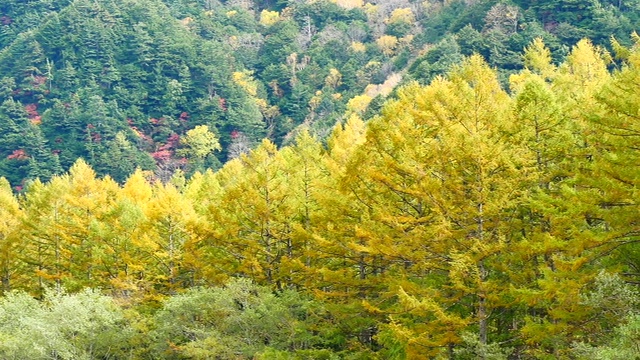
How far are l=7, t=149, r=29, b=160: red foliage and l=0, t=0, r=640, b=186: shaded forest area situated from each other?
185 mm

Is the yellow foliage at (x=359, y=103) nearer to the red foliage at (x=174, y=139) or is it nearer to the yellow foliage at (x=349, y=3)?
the red foliage at (x=174, y=139)

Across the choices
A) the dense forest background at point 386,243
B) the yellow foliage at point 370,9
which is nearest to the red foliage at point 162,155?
the yellow foliage at point 370,9

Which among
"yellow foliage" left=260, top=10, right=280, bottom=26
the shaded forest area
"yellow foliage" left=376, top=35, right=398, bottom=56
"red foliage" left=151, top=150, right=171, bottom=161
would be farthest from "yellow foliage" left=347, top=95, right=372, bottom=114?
"yellow foliage" left=260, top=10, right=280, bottom=26

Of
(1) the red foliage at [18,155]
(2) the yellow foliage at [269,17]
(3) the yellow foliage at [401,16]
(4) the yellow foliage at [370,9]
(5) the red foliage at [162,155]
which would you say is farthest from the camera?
(2) the yellow foliage at [269,17]

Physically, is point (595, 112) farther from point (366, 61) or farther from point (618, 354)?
point (366, 61)

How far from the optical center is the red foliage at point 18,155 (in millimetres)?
83938

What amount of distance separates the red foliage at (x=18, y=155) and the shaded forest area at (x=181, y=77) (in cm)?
18

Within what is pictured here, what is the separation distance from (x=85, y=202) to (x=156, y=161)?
55504 mm

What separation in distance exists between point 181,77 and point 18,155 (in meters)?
25.4

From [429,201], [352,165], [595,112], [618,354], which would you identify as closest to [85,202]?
[352,165]

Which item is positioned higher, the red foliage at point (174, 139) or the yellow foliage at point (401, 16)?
the yellow foliage at point (401, 16)

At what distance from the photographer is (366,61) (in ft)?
335

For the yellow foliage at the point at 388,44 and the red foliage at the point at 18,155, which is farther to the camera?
the yellow foliage at the point at 388,44

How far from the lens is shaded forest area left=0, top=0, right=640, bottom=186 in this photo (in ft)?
281
